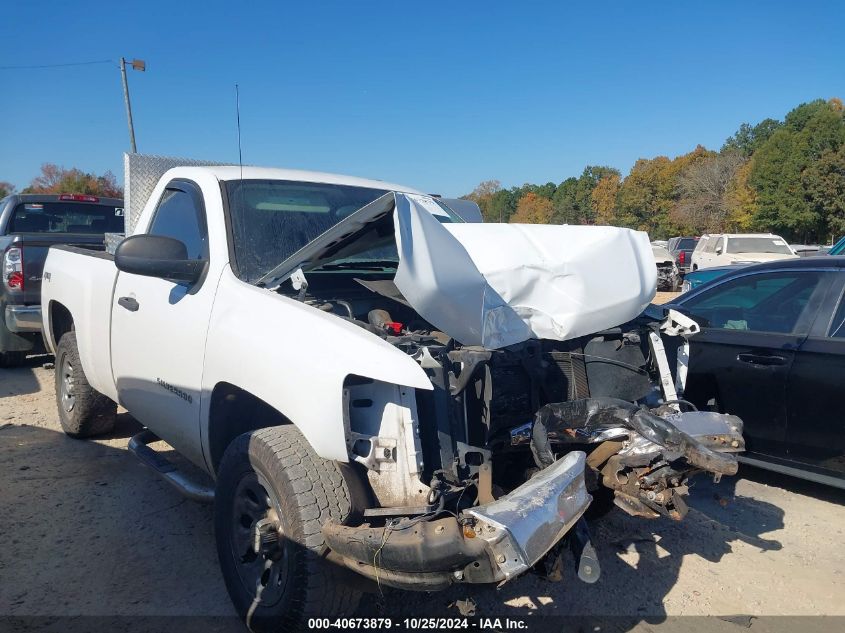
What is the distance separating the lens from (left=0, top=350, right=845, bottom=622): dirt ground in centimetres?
313

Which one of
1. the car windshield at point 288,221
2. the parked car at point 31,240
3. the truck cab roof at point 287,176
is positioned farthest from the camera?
the parked car at point 31,240

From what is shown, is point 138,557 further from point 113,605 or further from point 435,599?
point 435,599

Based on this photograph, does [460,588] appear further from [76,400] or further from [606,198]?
[606,198]

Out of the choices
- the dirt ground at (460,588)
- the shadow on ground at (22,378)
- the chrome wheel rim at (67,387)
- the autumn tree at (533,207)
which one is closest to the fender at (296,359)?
the dirt ground at (460,588)

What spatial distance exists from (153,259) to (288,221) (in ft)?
2.62

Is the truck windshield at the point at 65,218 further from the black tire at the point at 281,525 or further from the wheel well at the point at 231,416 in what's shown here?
the black tire at the point at 281,525

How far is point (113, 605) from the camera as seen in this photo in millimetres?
3082

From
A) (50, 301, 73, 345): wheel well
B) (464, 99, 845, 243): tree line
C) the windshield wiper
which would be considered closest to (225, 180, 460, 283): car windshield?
the windshield wiper

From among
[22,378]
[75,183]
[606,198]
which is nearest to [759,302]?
[22,378]

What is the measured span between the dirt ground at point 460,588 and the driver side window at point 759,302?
1226 mm

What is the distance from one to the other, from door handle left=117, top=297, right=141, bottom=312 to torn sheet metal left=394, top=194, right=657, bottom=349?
1.88 meters

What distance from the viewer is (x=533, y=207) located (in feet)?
261

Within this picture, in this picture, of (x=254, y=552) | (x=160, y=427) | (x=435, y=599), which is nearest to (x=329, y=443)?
(x=254, y=552)

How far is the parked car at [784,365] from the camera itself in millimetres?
3938
